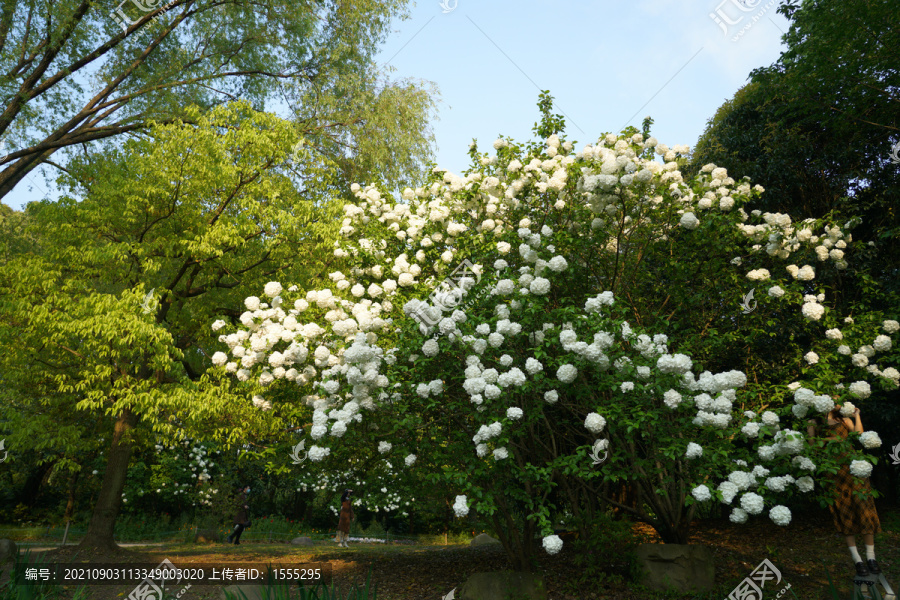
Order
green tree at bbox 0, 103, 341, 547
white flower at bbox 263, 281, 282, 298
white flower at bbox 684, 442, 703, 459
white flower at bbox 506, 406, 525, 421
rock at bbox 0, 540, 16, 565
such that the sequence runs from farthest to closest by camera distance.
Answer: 1. rock at bbox 0, 540, 16, 565
2. green tree at bbox 0, 103, 341, 547
3. white flower at bbox 263, 281, 282, 298
4. white flower at bbox 506, 406, 525, 421
5. white flower at bbox 684, 442, 703, 459

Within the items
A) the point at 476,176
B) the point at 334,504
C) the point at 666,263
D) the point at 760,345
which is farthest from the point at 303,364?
the point at 334,504

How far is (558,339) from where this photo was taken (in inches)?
209

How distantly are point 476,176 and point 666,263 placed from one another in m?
2.63

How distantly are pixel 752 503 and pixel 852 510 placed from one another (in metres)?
1.96

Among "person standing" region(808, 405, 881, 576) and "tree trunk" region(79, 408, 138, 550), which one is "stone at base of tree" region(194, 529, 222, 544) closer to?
"tree trunk" region(79, 408, 138, 550)

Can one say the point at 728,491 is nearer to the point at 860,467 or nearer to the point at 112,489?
the point at 860,467

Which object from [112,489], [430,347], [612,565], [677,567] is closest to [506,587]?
[612,565]

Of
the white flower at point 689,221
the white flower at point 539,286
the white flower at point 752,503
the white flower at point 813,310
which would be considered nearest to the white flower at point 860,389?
the white flower at point 813,310

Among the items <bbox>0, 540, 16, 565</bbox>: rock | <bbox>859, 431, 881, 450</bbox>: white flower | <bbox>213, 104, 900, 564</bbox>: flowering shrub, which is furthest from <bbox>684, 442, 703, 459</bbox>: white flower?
<bbox>0, 540, 16, 565</bbox>: rock

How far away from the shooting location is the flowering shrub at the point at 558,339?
4855mm

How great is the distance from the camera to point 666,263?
285 inches

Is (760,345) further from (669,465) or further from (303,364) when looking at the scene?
(303,364)

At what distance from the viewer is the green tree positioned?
8.02m

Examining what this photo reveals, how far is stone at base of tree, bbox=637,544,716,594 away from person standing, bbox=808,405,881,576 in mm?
1331
